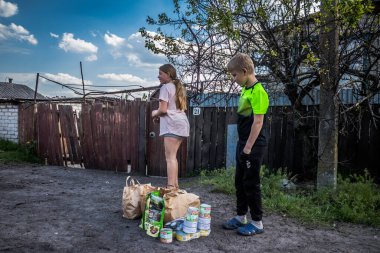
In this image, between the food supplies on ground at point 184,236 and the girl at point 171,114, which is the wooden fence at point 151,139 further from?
the food supplies on ground at point 184,236

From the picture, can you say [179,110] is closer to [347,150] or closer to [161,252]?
[161,252]

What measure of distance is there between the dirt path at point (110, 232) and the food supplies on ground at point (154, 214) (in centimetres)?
11

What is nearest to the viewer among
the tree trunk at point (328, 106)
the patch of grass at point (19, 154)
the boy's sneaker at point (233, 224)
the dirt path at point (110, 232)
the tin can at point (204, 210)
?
the dirt path at point (110, 232)

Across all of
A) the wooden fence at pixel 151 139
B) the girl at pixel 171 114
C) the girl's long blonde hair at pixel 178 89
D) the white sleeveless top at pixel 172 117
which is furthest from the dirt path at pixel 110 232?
the wooden fence at pixel 151 139

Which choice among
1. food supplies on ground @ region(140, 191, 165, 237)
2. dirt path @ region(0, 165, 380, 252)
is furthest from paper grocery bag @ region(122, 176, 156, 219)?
food supplies on ground @ region(140, 191, 165, 237)

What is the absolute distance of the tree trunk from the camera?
5.60 metres

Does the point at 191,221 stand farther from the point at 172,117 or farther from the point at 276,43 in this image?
the point at 276,43

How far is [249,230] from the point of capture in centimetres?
381

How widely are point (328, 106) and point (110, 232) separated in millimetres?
4085

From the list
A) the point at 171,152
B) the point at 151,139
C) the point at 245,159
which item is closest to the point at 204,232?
the point at 245,159

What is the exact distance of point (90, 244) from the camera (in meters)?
3.47

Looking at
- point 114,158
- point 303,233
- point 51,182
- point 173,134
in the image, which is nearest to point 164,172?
point 114,158

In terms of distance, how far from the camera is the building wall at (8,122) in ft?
43.6

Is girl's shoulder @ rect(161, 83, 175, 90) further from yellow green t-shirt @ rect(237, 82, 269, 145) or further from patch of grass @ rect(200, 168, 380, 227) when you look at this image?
patch of grass @ rect(200, 168, 380, 227)
